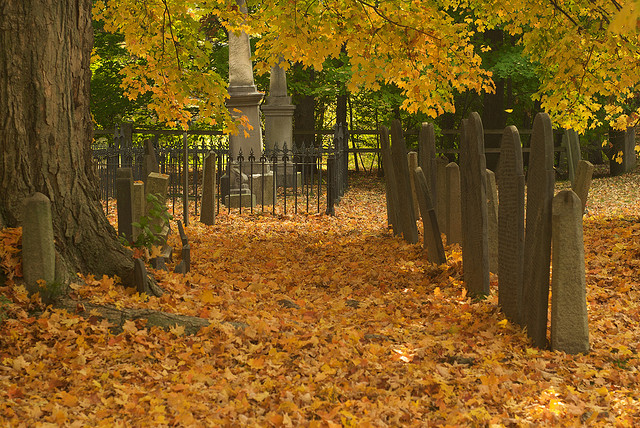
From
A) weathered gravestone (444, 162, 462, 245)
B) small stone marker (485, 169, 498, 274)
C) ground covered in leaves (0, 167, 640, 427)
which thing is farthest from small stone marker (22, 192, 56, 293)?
weathered gravestone (444, 162, 462, 245)

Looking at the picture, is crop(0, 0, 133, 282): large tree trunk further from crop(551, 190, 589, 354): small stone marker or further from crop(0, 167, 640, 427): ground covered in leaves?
crop(551, 190, 589, 354): small stone marker

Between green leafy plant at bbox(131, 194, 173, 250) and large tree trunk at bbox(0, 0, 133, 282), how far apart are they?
1.96 ft

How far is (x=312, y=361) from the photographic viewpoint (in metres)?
4.23

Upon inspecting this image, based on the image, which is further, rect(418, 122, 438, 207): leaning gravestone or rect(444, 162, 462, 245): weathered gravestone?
rect(418, 122, 438, 207): leaning gravestone

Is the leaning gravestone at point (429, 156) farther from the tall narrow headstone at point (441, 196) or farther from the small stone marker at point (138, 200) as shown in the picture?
the small stone marker at point (138, 200)

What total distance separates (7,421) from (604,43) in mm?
7624

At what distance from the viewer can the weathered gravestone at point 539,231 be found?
14.0 feet

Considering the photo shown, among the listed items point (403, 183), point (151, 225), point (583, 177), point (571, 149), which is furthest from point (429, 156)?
point (571, 149)

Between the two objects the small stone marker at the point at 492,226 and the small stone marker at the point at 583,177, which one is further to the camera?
the small stone marker at the point at 583,177

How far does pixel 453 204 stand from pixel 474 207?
176cm

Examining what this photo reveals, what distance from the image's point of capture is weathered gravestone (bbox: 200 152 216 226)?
10.2m

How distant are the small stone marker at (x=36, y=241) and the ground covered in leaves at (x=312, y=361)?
5.0 inches

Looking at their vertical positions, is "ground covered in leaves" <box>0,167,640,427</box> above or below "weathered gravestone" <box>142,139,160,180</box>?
below

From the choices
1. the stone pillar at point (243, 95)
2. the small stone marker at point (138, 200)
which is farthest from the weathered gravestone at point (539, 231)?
the stone pillar at point (243, 95)
